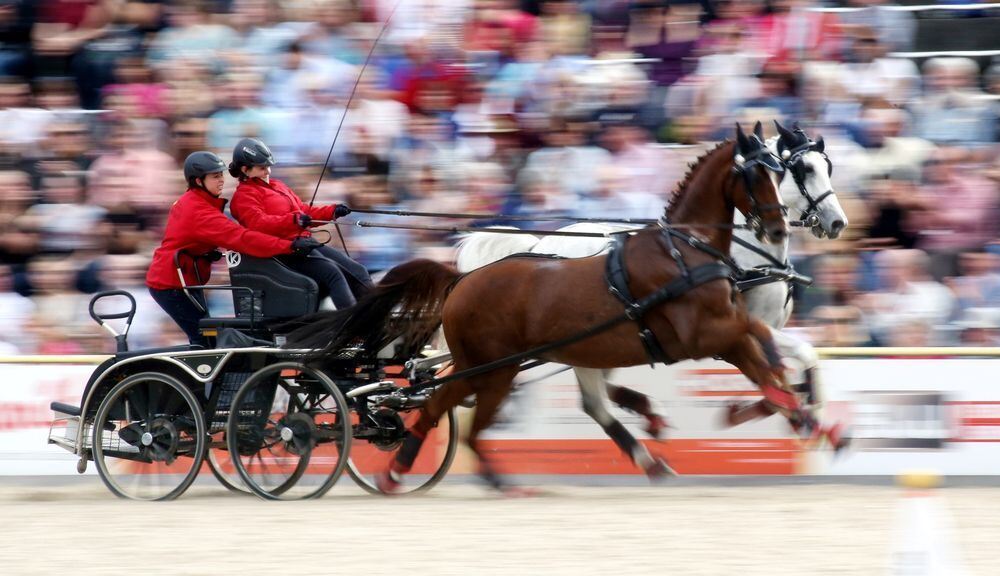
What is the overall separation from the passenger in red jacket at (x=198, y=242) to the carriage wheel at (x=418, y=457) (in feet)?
3.82

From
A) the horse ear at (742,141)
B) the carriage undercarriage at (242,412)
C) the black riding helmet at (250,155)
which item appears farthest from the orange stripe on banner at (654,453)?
the black riding helmet at (250,155)

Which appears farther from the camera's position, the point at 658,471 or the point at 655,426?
the point at 655,426

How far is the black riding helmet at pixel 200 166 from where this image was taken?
802 centimetres

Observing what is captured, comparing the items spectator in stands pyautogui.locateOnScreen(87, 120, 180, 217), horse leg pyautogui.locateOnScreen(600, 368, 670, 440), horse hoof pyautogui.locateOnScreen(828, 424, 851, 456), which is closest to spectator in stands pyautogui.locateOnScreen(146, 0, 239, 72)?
spectator in stands pyautogui.locateOnScreen(87, 120, 180, 217)

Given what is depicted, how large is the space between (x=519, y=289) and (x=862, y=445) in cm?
227

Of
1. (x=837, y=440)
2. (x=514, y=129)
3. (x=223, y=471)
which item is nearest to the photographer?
(x=837, y=440)

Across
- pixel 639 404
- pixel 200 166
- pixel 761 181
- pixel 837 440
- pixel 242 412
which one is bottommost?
pixel 639 404

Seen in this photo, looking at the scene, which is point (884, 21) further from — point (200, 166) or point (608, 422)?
point (200, 166)

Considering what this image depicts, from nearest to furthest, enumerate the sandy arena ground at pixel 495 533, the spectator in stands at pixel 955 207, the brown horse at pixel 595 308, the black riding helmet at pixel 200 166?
the sandy arena ground at pixel 495 533 → the brown horse at pixel 595 308 → the black riding helmet at pixel 200 166 → the spectator in stands at pixel 955 207

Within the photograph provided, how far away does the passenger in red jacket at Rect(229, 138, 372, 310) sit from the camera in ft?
25.9

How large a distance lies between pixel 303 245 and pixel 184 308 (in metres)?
0.83

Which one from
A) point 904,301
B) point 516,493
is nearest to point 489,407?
point 516,493

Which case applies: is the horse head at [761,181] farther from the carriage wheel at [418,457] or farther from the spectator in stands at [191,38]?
the spectator in stands at [191,38]

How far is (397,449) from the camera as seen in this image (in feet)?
27.8
